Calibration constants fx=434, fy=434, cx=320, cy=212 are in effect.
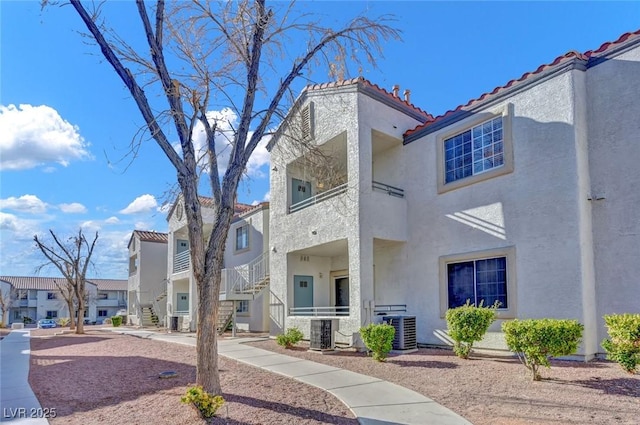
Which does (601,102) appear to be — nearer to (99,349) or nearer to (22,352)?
(99,349)

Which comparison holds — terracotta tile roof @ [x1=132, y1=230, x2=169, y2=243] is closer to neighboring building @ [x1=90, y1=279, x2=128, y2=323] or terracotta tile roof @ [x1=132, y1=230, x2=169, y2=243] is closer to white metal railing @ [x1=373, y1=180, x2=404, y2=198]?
white metal railing @ [x1=373, y1=180, x2=404, y2=198]

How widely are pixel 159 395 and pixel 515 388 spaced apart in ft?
21.2

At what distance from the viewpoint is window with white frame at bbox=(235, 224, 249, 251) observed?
2302 centimetres

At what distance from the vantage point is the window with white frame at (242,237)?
75.5 ft

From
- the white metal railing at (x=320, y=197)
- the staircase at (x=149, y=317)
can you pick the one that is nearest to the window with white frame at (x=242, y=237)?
the white metal railing at (x=320, y=197)

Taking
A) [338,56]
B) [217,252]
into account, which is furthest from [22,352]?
[338,56]

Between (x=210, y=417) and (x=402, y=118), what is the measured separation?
1179 cm

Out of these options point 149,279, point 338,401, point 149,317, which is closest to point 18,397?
point 338,401

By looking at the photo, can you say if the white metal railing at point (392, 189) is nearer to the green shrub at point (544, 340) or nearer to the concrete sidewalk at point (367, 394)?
the concrete sidewalk at point (367, 394)

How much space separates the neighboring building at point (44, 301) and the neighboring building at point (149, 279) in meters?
32.3

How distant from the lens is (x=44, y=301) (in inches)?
2672

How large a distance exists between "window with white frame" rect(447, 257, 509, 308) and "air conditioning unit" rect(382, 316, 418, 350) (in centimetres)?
132

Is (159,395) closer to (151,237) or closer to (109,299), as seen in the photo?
(151,237)

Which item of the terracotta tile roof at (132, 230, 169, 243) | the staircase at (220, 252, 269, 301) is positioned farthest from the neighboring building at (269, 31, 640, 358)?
the terracotta tile roof at (132, 230, 169, 243)
